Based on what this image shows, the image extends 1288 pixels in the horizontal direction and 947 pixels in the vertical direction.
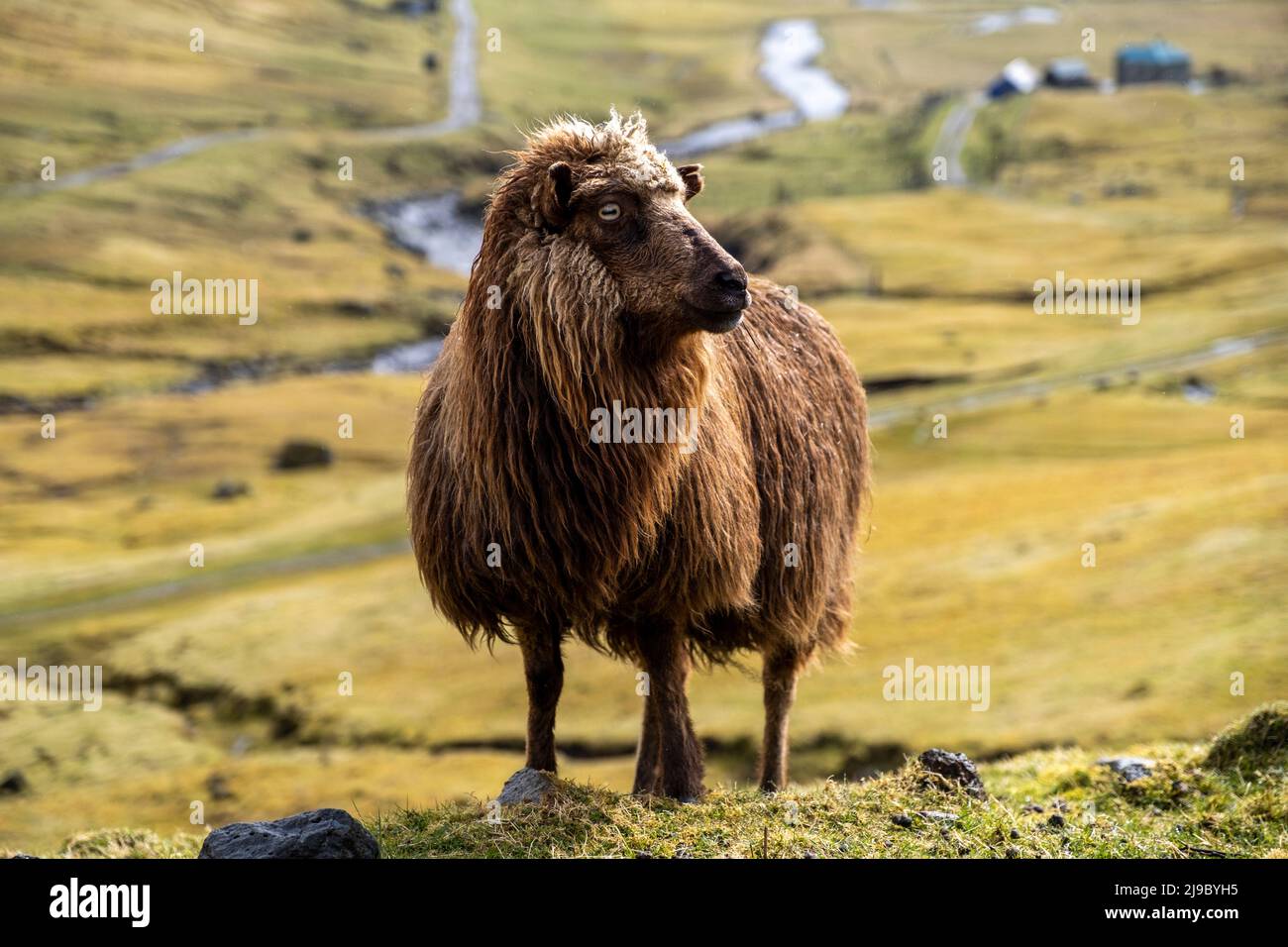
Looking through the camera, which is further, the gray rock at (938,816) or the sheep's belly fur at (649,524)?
the sheep's belly fur at (649,524)

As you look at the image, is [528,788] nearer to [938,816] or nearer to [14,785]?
[938,816]

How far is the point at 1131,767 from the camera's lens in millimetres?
14203

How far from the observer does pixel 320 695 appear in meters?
59.1

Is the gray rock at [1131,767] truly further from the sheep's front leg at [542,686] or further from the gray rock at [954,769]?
the sheep's front leg at [542,686]

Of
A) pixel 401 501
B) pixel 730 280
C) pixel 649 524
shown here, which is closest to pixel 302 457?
pixel 401 501

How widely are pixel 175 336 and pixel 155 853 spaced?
14855 centimetres

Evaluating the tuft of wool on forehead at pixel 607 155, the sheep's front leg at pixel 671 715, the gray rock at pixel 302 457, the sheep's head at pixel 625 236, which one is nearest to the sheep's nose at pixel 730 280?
the sheep's head at pixel 625 236

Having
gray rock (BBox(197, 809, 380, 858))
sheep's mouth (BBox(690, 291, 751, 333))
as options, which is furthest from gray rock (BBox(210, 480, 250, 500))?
sheep's mouth (BBox(690, 291, 751, 333))

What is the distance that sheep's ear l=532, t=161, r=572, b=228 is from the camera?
445 inches

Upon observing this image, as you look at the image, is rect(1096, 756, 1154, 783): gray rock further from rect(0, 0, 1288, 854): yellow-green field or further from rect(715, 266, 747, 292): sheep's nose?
rect(715, 266, 747, 292): sheep's nose

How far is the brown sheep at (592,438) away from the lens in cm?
1137

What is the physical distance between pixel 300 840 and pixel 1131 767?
337 inches

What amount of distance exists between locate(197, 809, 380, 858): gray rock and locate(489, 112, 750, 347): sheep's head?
461cm
